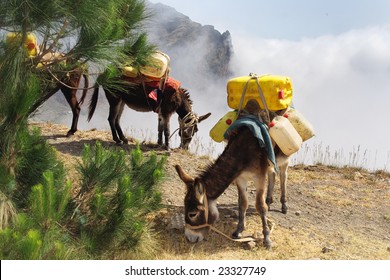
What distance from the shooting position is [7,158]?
15.0ft

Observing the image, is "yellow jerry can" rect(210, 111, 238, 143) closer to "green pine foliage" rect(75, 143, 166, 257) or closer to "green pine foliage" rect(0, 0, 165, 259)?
"green pine foliage" rect(0, 0, 165, 259)

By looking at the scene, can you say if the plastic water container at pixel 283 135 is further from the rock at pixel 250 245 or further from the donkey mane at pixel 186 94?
the donkey mane at pixel 186 94

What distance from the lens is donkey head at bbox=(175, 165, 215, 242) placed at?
5395 mm

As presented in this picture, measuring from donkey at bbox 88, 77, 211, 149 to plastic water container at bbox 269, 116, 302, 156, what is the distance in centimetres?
390

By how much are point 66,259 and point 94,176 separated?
3.84 feet

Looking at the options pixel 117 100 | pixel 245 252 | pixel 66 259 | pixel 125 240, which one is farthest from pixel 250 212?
pixel 117 100

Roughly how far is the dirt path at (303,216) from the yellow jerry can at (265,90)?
1321 millimetres

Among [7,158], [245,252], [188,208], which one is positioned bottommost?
[245,252]

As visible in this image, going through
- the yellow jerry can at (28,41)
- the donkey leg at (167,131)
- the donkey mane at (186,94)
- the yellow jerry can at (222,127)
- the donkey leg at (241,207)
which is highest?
the yellow jerry can at (28,41)

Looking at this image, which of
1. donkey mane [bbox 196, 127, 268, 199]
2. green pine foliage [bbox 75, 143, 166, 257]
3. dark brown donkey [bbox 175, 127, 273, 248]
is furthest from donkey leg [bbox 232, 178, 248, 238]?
green pine foliage [bbox 75, 143, 166, 257]

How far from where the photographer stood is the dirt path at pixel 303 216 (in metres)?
5.88

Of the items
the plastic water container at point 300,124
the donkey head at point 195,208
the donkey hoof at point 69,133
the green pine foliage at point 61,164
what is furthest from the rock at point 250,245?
the donkey hoof at point 69,133

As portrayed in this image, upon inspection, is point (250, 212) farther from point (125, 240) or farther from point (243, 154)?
point (125, 240)

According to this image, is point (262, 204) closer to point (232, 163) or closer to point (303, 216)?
point (232, 163)
